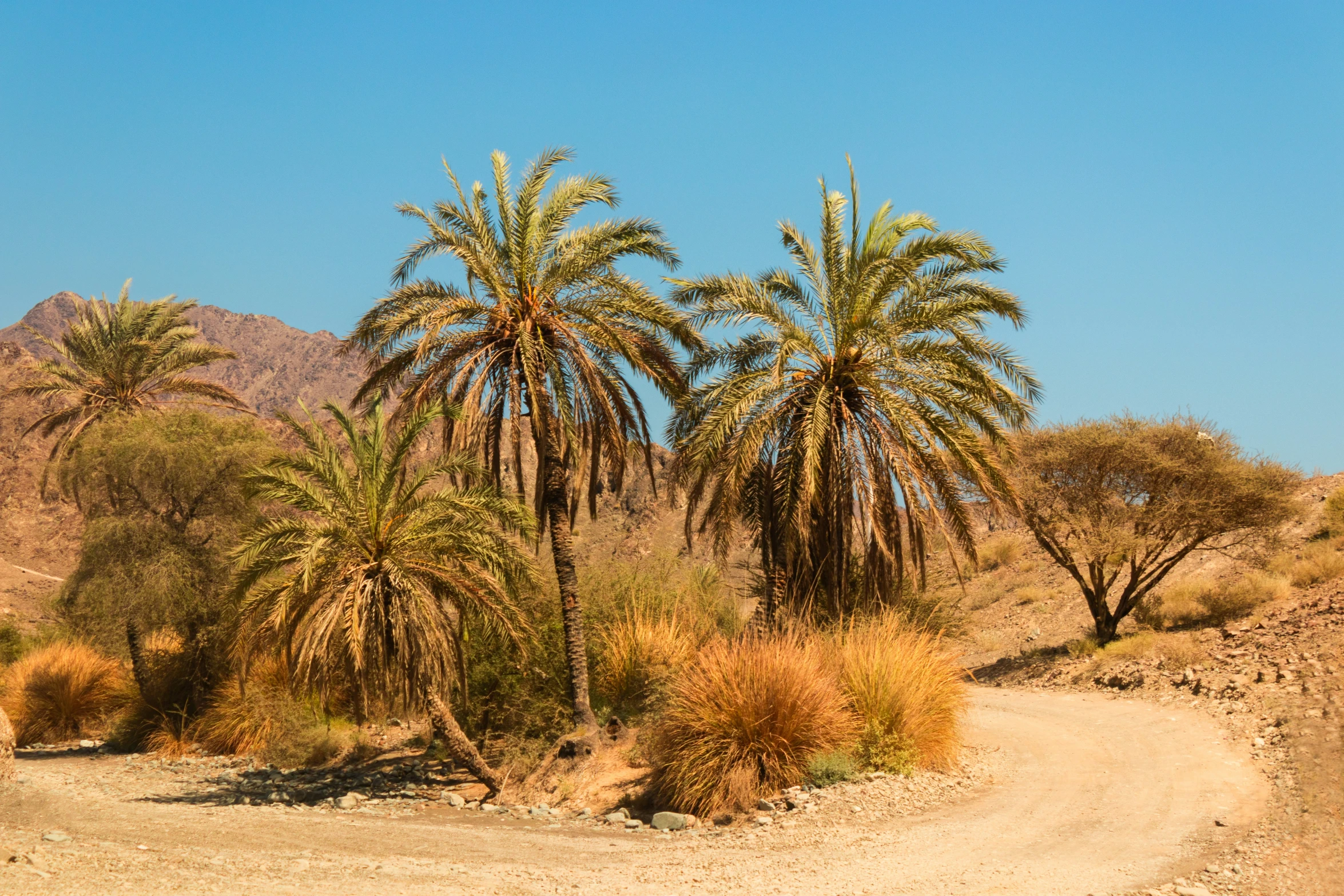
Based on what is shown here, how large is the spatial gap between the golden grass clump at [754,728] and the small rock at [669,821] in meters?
0.32

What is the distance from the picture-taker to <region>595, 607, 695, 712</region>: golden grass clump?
754 inches

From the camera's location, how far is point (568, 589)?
17562 mm

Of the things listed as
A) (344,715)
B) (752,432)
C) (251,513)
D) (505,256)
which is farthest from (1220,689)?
(251,513)

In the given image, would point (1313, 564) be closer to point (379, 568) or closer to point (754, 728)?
point (754, 728)

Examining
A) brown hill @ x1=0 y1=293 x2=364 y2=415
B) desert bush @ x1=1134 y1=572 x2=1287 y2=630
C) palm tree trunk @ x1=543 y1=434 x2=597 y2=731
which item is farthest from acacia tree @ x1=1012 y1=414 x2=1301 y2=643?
brown hill @ x1=0 y1=293 x2=364 y2=415

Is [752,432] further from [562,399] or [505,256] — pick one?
[505,256]

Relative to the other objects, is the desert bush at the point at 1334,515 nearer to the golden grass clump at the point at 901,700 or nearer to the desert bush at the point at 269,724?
the golden grass clump at the point at 901,700

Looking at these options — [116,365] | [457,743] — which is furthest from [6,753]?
[116,365]

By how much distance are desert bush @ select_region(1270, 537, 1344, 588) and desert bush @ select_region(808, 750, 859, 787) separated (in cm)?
1596

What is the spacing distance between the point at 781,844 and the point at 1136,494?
16.6m

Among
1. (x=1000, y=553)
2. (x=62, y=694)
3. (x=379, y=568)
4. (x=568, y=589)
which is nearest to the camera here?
(x=379, y=568)

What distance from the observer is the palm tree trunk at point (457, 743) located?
16016 mm

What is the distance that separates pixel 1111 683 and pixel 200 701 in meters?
21.8

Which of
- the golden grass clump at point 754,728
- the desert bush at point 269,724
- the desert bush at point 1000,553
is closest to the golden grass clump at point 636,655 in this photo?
the golden grass clump at point 754,728
